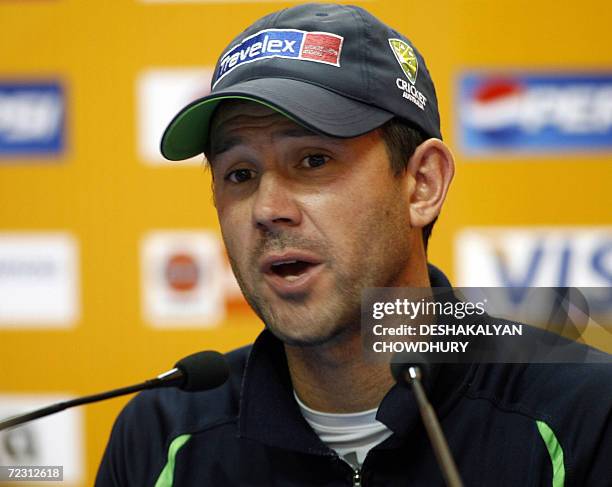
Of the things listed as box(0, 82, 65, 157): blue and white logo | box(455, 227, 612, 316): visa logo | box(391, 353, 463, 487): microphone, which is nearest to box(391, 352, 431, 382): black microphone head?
box(391, 353, 463, 487): microphone

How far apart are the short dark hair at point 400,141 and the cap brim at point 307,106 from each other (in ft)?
0.08

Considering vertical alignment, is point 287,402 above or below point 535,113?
below

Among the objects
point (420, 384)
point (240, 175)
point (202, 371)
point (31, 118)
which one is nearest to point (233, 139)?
point (240, 175)

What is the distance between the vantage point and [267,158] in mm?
995

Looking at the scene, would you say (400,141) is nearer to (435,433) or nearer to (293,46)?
(293,46)

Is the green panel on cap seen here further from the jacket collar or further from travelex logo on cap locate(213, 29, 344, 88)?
the jacket collar

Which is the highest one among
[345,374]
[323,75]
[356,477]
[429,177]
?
[323,75]

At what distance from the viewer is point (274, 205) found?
0.96m

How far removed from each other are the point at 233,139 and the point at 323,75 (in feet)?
0.40

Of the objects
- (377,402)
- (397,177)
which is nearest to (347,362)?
(377,402)

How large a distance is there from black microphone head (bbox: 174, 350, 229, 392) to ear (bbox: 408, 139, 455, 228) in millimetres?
293

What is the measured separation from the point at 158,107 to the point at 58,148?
0.78ft

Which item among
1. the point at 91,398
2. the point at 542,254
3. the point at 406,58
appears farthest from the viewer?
the point at 542,254

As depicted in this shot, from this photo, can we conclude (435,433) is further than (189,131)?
No
